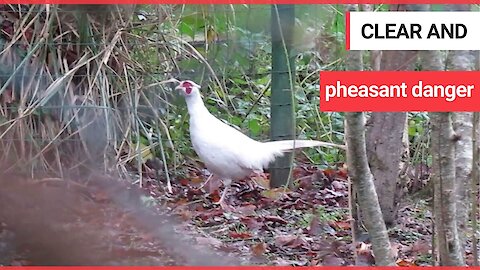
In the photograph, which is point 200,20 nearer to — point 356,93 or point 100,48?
point 100,48

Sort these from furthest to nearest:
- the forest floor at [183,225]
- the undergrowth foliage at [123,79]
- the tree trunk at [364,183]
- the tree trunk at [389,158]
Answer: the tree trunk at [389,158] → the undergrowth foliage at [123,79] → the forest floor at [183,225] → the tree trunk at [364,183]

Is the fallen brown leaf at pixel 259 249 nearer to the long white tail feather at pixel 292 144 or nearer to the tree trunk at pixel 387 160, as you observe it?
Answer: the long white tail feather at pixel 292 144

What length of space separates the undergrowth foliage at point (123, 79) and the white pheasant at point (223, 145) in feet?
0.08

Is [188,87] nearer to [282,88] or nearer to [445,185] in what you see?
[282,88]

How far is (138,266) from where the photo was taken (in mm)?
2006

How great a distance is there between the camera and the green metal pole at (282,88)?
208 cm

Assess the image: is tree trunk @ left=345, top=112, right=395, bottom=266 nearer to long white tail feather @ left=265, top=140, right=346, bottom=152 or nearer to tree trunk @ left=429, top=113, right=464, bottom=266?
tree trunk @ left=429, top=113, right=464, bottom=266

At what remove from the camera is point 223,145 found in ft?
6.96

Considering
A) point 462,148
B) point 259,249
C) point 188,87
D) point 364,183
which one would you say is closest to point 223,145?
point 188,87

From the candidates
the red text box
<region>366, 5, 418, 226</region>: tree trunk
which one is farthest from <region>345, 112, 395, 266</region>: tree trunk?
<region>366, 5, 418, 226</region>: tree trunk

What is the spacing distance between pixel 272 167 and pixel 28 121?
0.66 meters

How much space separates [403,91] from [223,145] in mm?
501

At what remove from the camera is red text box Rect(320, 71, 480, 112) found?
5.90 feet

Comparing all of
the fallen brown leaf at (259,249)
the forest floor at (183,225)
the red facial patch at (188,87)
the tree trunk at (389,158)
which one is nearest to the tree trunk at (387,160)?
the tree trunk at (389,158)
